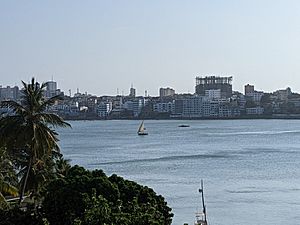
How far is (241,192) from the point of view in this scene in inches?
1852

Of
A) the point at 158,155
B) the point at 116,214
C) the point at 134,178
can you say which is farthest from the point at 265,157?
the point at 116,214

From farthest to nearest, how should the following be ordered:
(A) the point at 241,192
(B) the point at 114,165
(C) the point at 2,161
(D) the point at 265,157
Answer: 1. (D) the point at 265,157
2. (B) the point at 114,165
3. (A) the point at 241,192
4. (C) the point at 2,161

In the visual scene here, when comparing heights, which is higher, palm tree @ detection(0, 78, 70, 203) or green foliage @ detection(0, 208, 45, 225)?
palm tree @ detection(0, 78, 70, 203)

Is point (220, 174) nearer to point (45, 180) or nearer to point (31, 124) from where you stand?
point (45, 180)

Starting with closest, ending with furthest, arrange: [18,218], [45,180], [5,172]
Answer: [18,218]
[5,172]
[45,180]

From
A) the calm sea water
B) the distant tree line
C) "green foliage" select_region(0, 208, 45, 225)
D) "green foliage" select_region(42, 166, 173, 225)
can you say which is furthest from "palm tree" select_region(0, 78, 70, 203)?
the calm sea water

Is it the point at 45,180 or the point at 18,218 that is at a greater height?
the point at 45,180

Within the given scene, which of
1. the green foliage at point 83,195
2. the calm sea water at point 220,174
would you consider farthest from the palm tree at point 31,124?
the calm sea water at point 220,174

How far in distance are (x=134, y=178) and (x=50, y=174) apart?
2838 centimetres

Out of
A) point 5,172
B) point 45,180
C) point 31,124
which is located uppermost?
point 31,124

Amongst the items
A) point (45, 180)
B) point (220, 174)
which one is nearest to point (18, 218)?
point (45, 180)

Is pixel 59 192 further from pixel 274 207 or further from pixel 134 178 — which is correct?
pixel 134 178

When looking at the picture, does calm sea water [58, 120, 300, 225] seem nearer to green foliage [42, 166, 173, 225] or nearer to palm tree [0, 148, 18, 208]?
palm tree [0, 148, 18, 208]

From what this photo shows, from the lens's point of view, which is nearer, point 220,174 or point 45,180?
point 45,180
